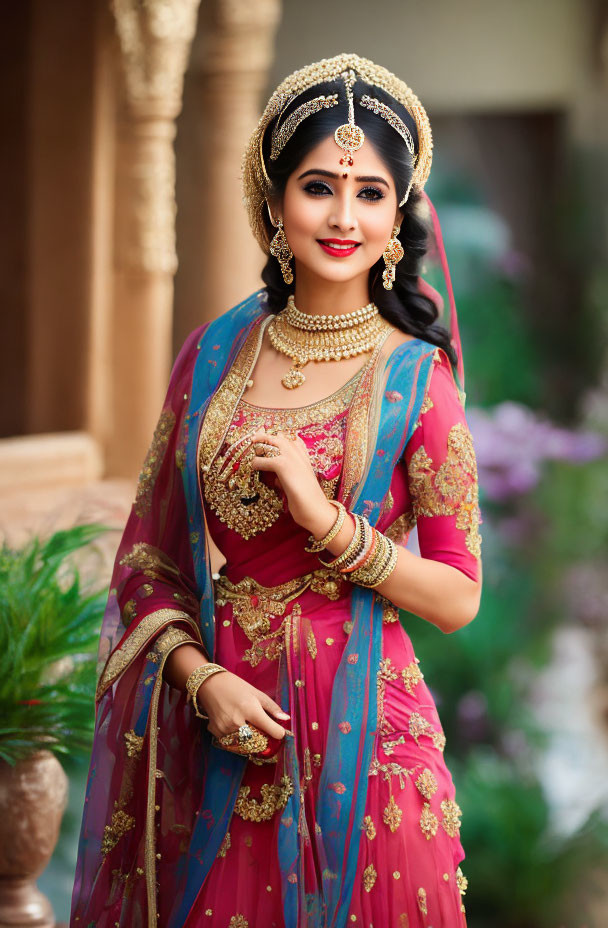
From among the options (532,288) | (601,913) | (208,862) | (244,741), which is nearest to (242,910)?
(208,862)

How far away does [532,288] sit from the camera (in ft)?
19.0

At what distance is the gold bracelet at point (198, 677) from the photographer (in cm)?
167

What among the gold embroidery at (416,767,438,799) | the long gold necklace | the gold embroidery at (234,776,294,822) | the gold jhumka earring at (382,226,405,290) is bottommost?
the gold embroidery at (234,776,294,822)

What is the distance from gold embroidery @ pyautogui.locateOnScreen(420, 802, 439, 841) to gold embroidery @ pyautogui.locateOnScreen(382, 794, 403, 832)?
3 cm

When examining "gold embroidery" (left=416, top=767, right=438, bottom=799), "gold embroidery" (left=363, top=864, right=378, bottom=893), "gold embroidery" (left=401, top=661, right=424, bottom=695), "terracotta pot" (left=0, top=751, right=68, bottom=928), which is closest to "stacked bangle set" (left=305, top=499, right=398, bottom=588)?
"gold embroidery" (left=401, top=661, right=424, bottom=695)

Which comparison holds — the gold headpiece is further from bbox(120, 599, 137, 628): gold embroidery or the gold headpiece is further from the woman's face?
bbox(120, 599, 137, 628): gold embroidery

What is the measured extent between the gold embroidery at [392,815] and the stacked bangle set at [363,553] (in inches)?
10.9

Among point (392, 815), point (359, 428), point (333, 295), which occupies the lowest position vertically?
point (392, 815)

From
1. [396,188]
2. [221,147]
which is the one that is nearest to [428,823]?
[396,188]

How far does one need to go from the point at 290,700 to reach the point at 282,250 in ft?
2.00

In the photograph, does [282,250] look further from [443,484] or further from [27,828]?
[27,828]

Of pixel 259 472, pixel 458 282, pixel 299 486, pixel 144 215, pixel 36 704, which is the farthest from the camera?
pixel 458 282

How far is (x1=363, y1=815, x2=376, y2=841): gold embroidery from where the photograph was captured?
64.7 inches

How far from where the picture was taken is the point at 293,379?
1.77 m
